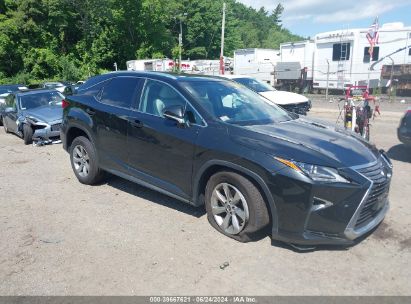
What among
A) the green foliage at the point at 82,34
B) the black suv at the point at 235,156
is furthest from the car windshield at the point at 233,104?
the green foliage at the point at 82,34

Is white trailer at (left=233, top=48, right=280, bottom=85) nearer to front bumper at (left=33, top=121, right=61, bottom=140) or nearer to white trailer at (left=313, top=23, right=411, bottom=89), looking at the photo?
white trailer at (left=313, top=23, right=411, bottom=89)

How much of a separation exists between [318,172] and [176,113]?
1669mm

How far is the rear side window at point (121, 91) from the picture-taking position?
484cm

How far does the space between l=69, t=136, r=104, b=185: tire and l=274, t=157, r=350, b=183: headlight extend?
321cm

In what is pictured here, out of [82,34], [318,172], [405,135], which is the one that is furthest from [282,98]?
[82,34]

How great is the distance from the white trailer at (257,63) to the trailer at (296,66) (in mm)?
1366

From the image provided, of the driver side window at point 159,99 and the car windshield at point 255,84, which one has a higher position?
the car windshield at point 255,84

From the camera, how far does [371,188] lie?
334cm

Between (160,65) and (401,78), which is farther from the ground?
(160,65)

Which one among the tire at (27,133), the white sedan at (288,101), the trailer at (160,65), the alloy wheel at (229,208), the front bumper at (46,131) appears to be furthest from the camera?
the trailer at (160,65)

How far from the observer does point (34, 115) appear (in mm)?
9633

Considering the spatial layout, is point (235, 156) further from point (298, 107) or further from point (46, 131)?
point (298, 107)

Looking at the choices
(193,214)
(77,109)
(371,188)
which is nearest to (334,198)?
(371,188)

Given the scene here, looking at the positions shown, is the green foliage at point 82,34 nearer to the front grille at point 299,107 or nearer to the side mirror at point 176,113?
the front grille at point 299,107
